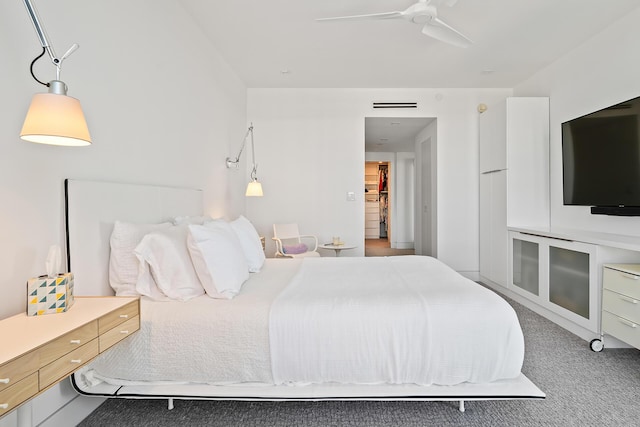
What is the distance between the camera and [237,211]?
173 inches

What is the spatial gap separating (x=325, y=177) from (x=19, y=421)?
13.7 ft

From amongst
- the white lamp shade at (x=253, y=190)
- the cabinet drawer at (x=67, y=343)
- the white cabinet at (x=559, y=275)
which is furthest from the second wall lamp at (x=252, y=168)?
the white cabinet at (x=559, y=275)

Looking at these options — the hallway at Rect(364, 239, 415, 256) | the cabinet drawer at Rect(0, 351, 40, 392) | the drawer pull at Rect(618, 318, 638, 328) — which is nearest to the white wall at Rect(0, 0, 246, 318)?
the cabinet drawer at Rect(0, 351, 40, 392)

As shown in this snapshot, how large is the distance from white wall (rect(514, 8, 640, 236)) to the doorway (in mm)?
1549

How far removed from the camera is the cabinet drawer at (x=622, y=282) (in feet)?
7.63

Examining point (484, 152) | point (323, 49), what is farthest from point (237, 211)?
point (484, 152)

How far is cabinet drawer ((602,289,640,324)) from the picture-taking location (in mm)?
2326

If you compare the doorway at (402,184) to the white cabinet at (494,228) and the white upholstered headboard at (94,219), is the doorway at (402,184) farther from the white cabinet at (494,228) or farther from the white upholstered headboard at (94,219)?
the white upholstered headboard at (94,219)

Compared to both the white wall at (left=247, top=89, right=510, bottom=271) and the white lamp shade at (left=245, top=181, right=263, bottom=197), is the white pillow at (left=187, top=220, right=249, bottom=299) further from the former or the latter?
the white wall at (left=247, top=89, right=510, bottom=271)

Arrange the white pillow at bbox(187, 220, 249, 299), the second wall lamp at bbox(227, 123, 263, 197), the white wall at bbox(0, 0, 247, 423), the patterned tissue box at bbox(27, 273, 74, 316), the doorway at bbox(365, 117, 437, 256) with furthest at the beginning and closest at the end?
the doorway at bbox(365, 117, 437, 256), the second wall lamp at bbox(227, 123, 263, 197), the white pillow at bbox(187, 220, 249, 299), the white wall at bbox(0, 0, 247, 423), the patterned tissue box at bbox(27, 273, 74, 316)

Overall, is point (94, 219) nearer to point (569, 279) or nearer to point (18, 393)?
point (18, 393)

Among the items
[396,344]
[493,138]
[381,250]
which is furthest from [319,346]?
[381,250]

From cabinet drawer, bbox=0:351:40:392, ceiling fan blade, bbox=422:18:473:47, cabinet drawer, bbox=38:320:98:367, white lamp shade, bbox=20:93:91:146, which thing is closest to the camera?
cabinet drawer, bbox=0:351:40:392

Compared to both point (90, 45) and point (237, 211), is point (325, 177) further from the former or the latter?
point (90, 45)
